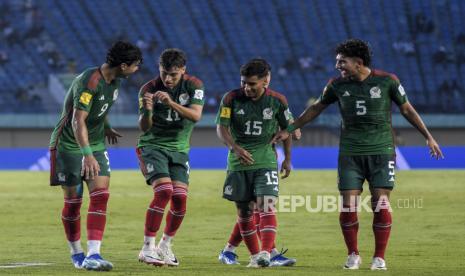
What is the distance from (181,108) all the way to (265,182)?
37.8 inches

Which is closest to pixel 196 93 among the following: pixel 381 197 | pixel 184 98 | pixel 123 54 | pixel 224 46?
pixel 184 98

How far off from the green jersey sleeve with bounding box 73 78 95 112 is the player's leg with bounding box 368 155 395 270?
236 centimetres

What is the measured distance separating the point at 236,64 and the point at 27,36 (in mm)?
8336

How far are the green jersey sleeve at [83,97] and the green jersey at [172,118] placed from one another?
786 millimetres

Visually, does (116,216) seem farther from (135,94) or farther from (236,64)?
(236,64)

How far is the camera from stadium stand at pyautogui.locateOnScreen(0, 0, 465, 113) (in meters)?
41.9

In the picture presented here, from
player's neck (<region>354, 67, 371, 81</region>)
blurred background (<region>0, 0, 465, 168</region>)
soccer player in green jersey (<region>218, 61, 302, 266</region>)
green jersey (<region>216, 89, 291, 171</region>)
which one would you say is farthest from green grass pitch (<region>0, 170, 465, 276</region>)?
blurred background (<region>0, 0, 465, 168</region>)

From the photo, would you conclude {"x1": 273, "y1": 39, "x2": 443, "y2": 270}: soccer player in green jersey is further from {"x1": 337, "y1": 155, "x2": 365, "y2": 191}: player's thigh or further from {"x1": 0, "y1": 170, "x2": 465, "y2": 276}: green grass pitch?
{"x1": 0, "y1": 170, "x2": 465, "y2": 276}: green grass pitch

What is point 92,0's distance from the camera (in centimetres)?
4556

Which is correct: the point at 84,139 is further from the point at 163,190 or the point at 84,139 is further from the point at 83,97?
the point at 163,190

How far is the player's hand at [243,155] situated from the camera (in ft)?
30.5

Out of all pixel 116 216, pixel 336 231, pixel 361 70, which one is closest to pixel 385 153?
pixel 361 70

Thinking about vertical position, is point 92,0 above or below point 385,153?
above

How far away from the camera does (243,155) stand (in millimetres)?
9305
